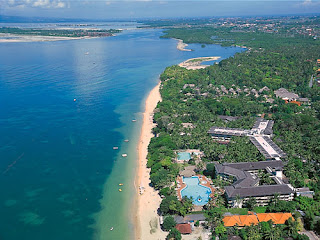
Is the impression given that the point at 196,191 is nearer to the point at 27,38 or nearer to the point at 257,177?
the point at 257,177

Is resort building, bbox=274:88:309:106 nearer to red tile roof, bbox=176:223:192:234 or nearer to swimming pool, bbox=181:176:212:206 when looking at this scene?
swimming pool, bbox=181:176:212:206

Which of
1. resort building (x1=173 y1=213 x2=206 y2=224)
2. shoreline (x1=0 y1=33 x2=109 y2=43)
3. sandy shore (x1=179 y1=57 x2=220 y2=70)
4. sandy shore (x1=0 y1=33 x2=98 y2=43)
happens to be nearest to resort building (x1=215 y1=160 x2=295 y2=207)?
resort building (x1=173 y1=213 x2=206 y2=224)

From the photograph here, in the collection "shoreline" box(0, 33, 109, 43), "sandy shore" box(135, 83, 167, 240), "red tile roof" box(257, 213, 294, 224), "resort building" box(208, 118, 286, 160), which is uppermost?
"shoreline" box(0, 33, 109, 43)

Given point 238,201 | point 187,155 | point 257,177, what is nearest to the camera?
point 238,201

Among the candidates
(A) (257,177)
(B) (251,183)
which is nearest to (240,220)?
(B) (251,183)

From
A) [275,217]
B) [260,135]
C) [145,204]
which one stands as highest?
[260,135]

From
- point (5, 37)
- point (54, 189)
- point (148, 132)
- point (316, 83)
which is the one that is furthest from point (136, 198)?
point (5, 37)
